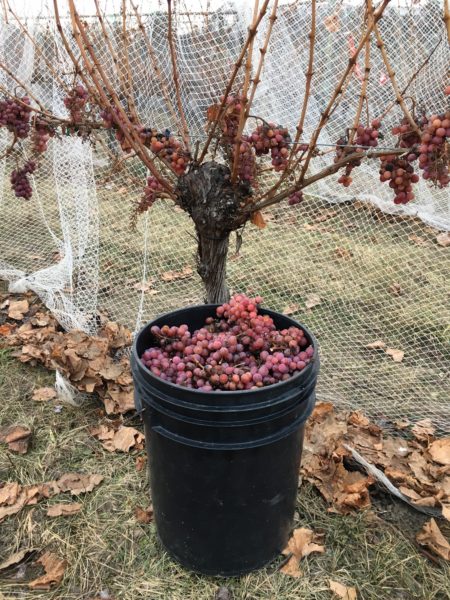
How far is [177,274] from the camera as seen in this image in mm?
4395

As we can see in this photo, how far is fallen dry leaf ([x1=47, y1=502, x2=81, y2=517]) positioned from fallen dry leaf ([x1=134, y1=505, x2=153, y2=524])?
257 millimetres

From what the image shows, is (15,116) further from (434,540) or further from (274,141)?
(434,540)

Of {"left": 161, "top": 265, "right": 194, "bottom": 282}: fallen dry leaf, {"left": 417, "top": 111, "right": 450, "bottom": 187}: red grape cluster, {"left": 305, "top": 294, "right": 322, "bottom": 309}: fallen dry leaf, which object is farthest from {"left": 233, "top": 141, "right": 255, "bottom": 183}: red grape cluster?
{"left": 161, "top": 265, "right": 194, "bottom": 282}: fallen dry leaf

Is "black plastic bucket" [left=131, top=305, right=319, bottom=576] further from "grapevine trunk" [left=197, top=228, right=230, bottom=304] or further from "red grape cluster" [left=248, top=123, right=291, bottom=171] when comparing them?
"red grape cluster" [left=248, top=123, right=291, bottom=171]

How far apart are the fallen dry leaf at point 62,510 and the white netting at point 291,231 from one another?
1270mm

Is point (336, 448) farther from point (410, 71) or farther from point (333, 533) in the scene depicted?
point (410, 71)

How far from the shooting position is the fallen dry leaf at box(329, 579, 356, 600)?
1.88m

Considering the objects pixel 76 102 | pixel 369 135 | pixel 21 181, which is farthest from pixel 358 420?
pixel 21 181

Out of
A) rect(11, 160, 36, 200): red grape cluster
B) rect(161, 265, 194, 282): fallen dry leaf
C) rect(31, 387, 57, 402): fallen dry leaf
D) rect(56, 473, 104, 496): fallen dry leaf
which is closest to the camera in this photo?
rect(56, 473, 104, 496): fallen dry leaf

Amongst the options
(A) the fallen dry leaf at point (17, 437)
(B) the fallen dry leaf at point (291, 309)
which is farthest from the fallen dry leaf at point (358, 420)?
(A) the fallen dry leaf at point (17, 437)

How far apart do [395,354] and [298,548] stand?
5.33 feet

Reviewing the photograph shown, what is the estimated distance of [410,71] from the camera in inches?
167

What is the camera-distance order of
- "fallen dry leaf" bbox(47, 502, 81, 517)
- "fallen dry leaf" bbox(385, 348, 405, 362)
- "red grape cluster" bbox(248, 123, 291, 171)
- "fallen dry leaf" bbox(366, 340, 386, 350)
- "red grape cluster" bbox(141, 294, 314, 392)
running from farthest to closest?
"fallen dry leaf" bbox(366, 340, 386, 350)
"fallen dry leaf" bbox(385, 348, 405, 362)
"fallen dry leaf" bbox(47, 502, 81, 517)
"red grape cluster" bbox(248, 123, 291, 171)
"red grape cluster" bbox(141, 294, 314, 392)

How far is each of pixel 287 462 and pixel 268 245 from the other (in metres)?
3.15
